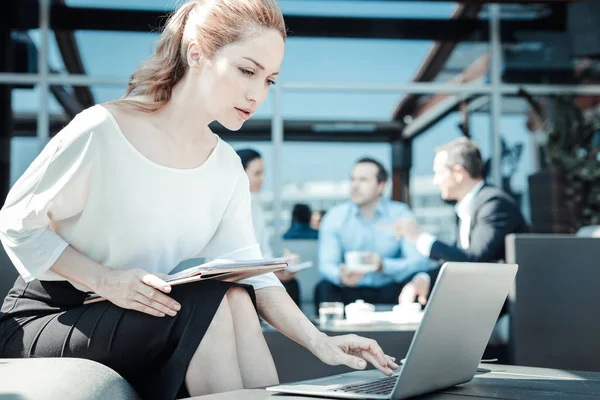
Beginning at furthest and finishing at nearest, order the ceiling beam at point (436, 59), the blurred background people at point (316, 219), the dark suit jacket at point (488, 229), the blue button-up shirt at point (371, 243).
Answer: the ceiling beam at point (436, 59) → the blurred background people at point (316, 219) → the blue button-up shirt at point (371, 243) → the dark suit jacket at point (488, 229)

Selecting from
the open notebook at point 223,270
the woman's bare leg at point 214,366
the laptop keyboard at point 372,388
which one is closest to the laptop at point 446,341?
the laptop keyboard at point 372,388

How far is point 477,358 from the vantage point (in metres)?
1.63

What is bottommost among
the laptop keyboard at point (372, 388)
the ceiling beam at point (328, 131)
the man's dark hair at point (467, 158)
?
the laptop keyboard at point (372, 388)

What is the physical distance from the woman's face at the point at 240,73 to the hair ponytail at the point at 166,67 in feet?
0.27

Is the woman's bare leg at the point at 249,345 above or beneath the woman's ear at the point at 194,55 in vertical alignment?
beneath

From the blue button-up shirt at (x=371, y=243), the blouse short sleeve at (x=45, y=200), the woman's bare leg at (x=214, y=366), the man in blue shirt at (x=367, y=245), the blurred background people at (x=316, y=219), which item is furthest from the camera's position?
the blurred background people at (x=316, y=219)

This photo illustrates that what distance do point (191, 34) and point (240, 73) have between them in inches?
7.4

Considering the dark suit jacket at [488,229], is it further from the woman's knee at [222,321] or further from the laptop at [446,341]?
the woman's knee at [222,321]

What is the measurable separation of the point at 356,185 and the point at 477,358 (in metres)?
4.14

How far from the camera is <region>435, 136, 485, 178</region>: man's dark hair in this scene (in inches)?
181

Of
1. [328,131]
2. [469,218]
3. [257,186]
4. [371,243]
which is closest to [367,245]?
[371,243]

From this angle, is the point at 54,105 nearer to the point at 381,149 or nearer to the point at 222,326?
the point at 381,149

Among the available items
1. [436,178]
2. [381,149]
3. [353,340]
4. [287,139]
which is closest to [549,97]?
[381,149]

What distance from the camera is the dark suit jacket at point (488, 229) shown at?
4094 mm
